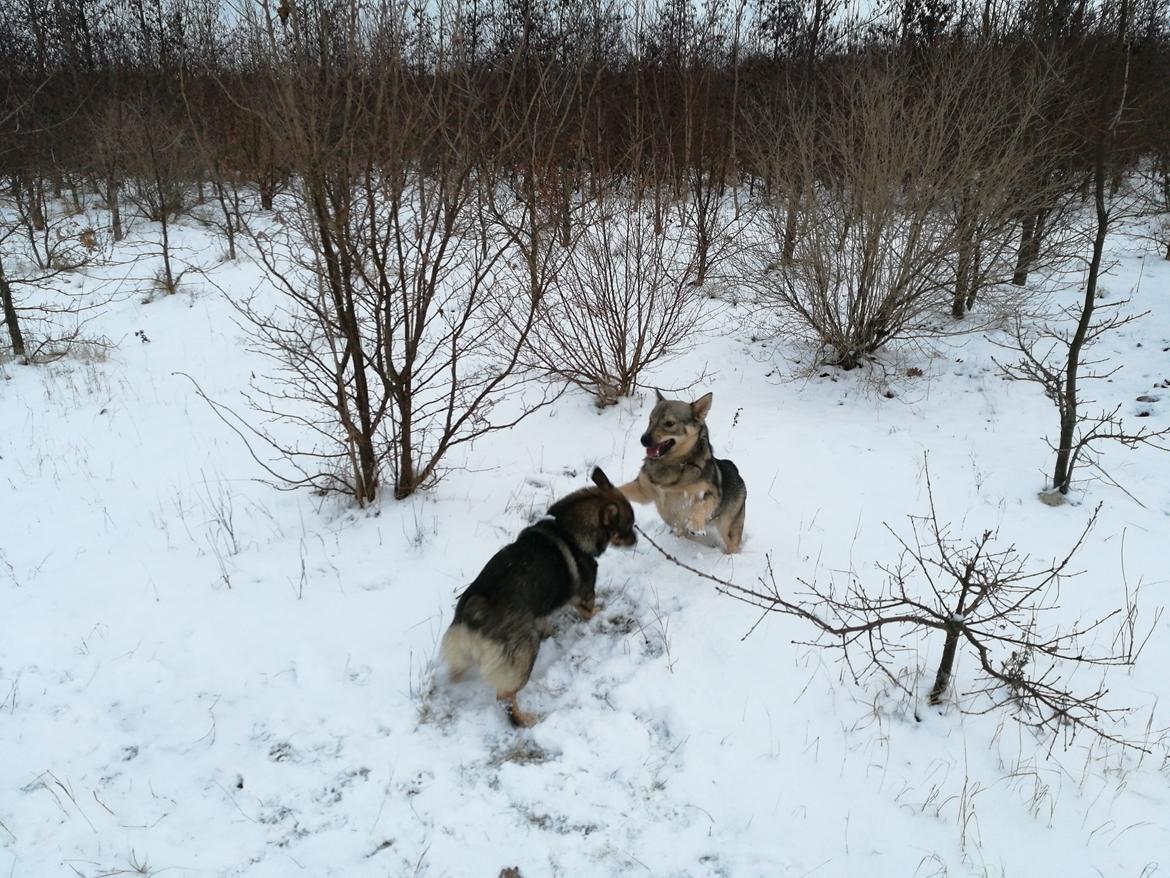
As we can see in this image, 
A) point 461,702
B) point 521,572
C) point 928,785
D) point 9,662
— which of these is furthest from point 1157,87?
point 9,662

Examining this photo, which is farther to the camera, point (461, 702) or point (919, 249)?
point (919, 249)

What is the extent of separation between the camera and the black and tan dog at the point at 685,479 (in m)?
4.69

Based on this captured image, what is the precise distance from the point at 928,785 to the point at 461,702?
2.48 metres

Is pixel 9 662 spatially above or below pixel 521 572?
below

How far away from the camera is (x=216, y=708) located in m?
3.50

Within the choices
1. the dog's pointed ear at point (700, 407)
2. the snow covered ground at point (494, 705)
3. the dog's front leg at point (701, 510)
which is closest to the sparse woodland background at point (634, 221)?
the snow covered ground at point (494, 705)


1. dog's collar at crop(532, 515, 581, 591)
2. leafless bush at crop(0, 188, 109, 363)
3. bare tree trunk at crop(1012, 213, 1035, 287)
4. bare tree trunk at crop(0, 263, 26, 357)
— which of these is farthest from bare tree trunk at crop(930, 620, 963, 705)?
bare tree trunk at crop(0, 263, 26, 357)

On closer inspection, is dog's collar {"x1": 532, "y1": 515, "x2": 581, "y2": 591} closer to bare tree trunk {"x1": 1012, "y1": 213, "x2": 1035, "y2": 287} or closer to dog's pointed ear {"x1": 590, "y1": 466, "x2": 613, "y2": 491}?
dog's pointed ear {"x1": 590, "y1": 466, "x2": 613, "y2": 491}

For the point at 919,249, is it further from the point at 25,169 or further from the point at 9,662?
the point at 25,169

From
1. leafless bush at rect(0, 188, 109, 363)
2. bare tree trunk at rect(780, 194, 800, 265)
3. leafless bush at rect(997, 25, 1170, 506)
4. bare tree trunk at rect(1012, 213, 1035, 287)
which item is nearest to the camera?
leafless bush at rect(997, 25, 1170, 506)

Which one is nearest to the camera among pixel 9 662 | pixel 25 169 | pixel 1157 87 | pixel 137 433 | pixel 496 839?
pixel 496 839

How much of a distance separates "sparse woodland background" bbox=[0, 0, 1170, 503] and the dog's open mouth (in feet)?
4.91

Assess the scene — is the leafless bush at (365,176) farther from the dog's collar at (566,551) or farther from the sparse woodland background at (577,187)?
the dog's collar at (566,551)

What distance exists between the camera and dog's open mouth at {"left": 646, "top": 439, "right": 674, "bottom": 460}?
4.63 metres
